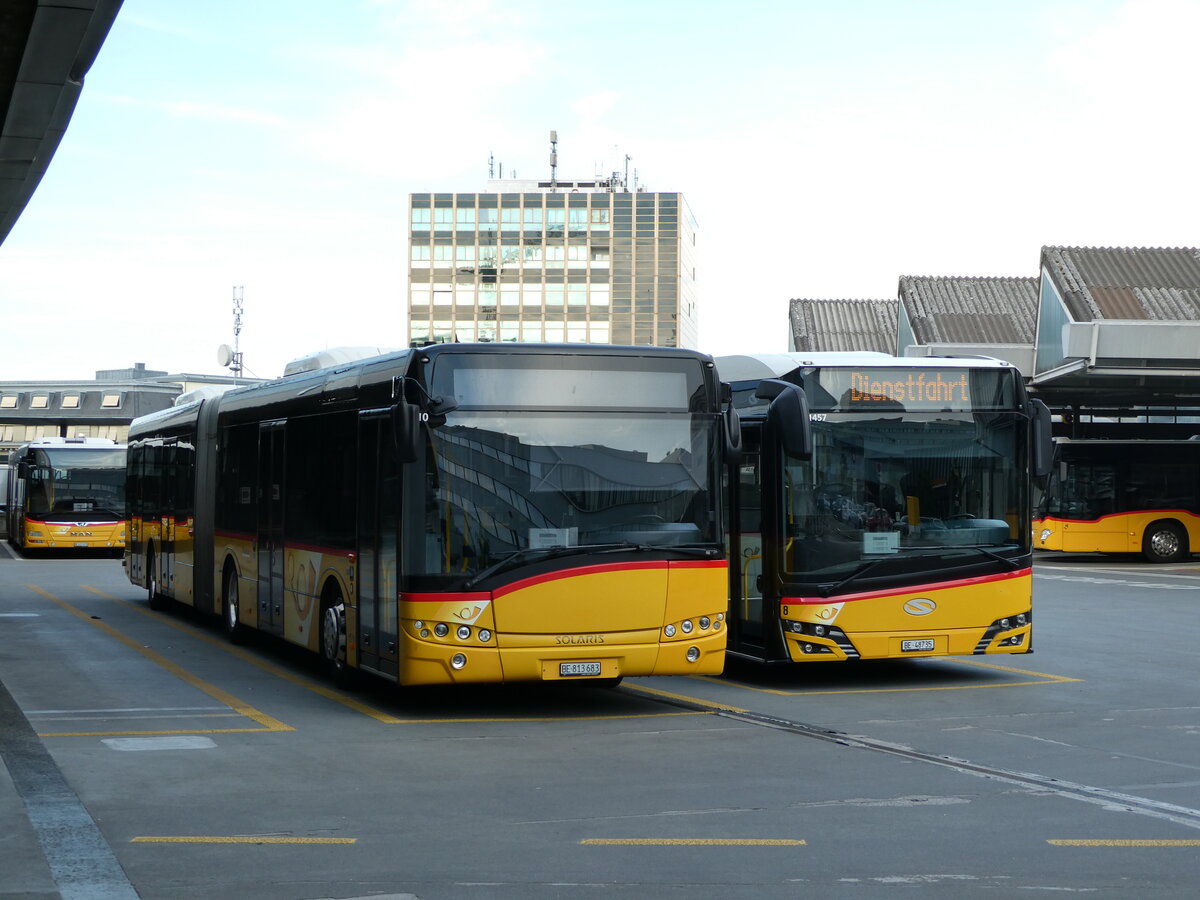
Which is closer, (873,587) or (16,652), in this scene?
(873,587)

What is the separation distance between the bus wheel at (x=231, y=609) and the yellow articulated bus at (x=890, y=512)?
6.53 metres

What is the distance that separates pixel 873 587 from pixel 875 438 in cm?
128

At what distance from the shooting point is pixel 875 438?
13.9 meters

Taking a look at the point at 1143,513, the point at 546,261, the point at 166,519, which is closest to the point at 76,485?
the point at 166,519

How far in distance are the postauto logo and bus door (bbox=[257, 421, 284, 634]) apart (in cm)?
605

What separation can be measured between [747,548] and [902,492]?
4.76ft

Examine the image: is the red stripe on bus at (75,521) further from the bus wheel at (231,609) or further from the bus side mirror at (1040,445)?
the bus side mirror at (1040,445)

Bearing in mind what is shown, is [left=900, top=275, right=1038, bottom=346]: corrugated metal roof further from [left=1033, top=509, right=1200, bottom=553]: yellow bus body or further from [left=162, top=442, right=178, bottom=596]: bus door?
[left=162, top=442, right=178, bottom=596]: bus door

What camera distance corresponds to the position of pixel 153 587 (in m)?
23.5

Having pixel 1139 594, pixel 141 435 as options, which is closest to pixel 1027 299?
pixel 1139 594

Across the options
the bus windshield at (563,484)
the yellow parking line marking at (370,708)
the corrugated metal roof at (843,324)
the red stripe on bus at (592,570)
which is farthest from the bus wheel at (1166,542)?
the red stripe on bus at (592,570)

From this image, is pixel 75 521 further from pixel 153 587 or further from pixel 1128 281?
pixel 1128 281

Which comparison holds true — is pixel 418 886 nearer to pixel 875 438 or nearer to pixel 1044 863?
pixel 1044 863

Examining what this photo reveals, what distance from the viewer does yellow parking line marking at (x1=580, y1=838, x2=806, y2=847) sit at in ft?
24.8
